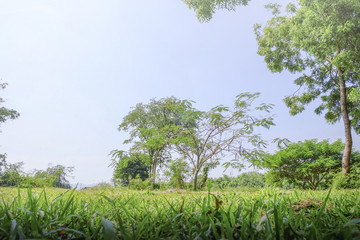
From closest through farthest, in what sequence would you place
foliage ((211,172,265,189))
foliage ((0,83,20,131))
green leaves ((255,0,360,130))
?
1. green leaves ((255,0,360,130))
2. foliage ((211,172,265,189))
3. foliage ((0,83,20,131))

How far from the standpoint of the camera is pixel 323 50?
8.16 meters

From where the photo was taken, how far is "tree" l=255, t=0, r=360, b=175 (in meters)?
8.06

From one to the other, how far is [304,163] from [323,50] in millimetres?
3915

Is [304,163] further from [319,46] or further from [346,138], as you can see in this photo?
[319,46]

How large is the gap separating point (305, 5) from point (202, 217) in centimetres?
1012

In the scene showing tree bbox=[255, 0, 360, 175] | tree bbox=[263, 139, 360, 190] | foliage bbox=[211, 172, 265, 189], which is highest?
tree bbox=[255, 0, 360, 175]

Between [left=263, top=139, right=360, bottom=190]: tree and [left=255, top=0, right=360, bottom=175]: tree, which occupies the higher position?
[left=255, top=0, right=360, bottom=175]: tree

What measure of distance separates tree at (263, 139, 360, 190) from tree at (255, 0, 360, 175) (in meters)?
0.69

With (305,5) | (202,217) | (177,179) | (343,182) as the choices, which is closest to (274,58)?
(305,5)

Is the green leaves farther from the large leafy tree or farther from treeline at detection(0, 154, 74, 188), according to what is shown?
the large leafy tree

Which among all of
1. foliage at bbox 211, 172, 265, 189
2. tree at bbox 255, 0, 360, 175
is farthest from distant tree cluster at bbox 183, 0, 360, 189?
foliage at bbox 211, 172, 265, 189

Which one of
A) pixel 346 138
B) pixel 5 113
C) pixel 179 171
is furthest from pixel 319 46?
pixel 5 113

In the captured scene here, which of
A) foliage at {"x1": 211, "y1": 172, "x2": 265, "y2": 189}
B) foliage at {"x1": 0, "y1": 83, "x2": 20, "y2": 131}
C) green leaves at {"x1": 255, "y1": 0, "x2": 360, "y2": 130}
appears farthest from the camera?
foliage at {"x1": 0, "y1": 83, "x2": 20, "y2": 131}

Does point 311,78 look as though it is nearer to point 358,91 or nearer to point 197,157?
point 358,91
